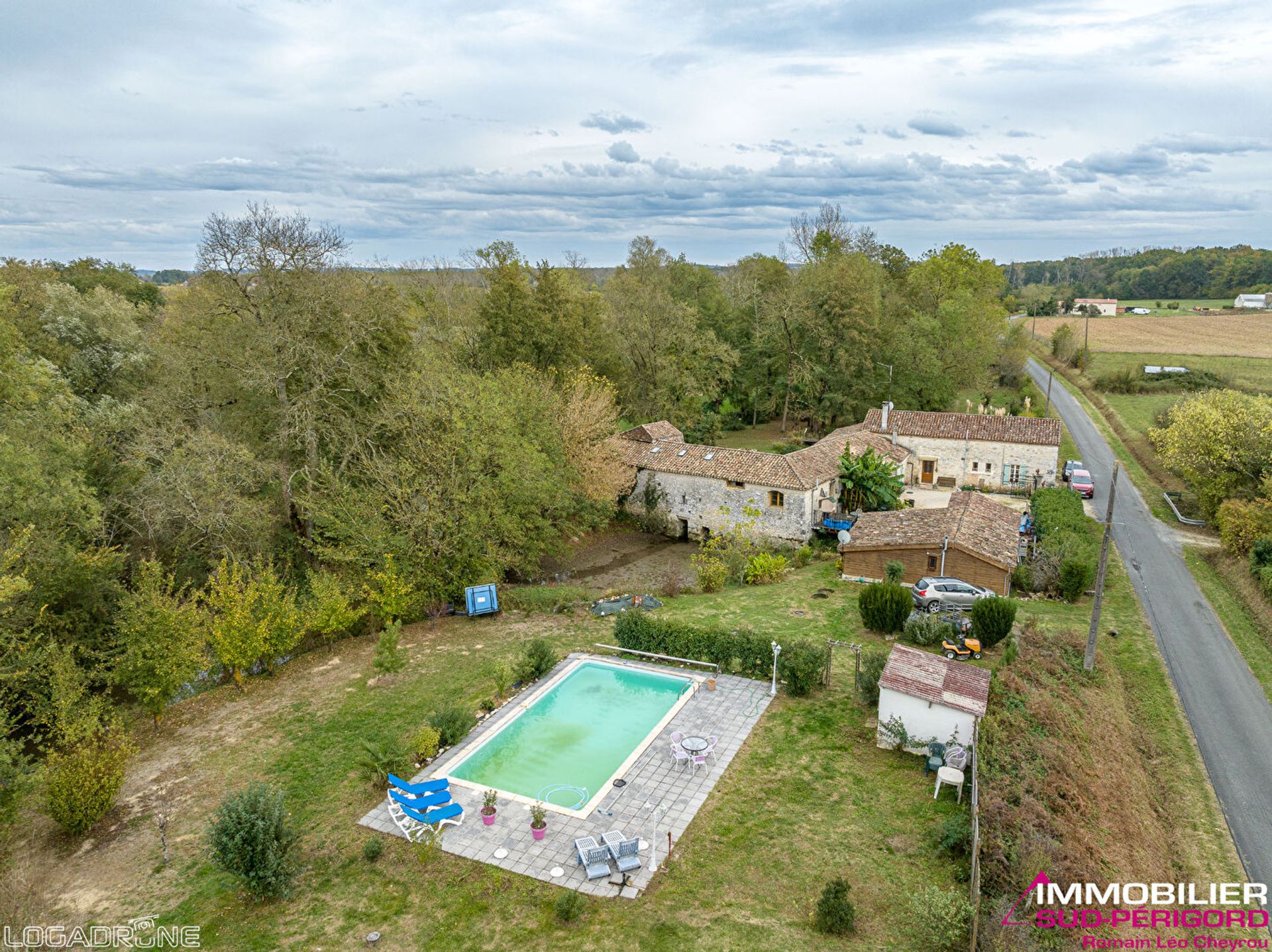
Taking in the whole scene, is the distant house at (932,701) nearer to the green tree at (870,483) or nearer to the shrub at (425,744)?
the shrub at (425,744)

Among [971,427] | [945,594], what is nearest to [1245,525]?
[945,594]

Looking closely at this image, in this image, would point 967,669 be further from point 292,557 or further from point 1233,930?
point 292,557

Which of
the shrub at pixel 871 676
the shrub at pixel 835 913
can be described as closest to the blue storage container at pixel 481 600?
the shrub at pixel 871 676

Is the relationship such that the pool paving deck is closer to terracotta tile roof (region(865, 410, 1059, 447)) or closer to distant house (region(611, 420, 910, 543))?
distant house (region(611, 420, 910, 543))

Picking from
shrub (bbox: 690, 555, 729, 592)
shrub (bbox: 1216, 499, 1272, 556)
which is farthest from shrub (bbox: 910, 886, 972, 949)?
shrub (bbox: 1216, 499, 1272, 556)

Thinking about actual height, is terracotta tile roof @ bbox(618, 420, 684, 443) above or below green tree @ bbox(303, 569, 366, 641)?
above

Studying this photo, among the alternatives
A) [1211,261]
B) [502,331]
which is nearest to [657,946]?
[502,331]

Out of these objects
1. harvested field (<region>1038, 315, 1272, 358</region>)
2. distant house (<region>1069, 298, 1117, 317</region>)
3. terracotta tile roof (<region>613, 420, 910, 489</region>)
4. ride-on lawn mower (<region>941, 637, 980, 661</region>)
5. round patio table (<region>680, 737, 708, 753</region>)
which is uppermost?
distant house (<region>1069, 298, 1117, 317</region>)
